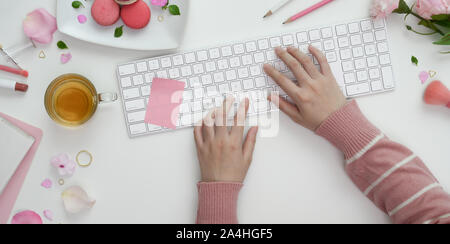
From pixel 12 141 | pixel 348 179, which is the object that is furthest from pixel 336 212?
pixel 12 141

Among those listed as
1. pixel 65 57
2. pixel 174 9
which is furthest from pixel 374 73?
pixel 65 57

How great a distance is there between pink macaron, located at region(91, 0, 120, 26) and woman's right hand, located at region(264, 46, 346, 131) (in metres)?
0.34

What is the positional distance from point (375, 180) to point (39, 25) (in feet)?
2.62

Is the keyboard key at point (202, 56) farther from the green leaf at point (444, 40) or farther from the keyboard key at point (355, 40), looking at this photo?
the green leaf at point (444, 40)

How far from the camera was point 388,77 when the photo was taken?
0.82 metres

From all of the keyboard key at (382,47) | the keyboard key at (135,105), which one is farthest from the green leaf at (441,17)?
the keyboard key at (135,105)

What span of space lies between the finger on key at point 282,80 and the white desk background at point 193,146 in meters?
0.06

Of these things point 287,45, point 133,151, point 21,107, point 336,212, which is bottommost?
point 336,212

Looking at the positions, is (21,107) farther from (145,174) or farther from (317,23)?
(317,23)

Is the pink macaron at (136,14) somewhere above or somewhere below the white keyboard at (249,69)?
above

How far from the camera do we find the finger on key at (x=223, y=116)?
0.82 m

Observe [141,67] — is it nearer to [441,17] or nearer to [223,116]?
[223,116]

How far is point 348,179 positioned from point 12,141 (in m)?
0.74

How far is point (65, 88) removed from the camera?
0.83 m
